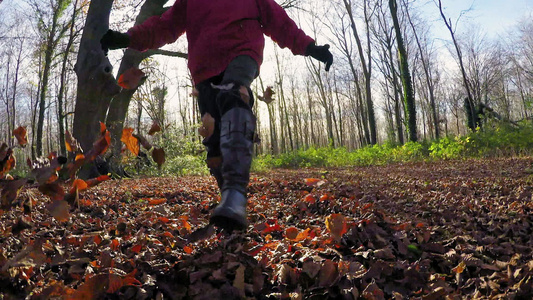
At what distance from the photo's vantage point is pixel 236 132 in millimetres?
1877

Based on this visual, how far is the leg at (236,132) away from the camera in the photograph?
5.79 ft

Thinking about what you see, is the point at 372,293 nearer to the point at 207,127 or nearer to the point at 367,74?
the point at 207,127

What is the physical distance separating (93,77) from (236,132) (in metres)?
4.51

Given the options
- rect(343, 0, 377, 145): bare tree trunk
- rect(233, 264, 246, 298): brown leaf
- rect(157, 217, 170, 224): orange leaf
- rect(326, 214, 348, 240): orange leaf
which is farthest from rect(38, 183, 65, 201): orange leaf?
rect(343, 0, 377, 145): bare tree trunk

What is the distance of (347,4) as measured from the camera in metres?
20.1

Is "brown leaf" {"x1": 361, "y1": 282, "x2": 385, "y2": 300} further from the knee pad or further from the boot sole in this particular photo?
the knee pad

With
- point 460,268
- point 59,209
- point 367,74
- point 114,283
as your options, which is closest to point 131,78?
point 59,209

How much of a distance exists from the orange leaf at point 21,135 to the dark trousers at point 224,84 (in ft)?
3.08

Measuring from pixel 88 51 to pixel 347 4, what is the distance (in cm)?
→ 1826

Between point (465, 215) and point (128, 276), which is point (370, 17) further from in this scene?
point (128, 276)

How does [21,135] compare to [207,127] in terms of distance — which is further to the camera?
[207,127]

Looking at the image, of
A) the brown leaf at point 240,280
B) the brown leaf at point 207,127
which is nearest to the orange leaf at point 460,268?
the brown leaf at point 240,280

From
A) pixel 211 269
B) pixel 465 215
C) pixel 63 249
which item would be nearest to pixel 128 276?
pixel 211 269

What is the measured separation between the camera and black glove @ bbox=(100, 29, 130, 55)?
6.28 feet
